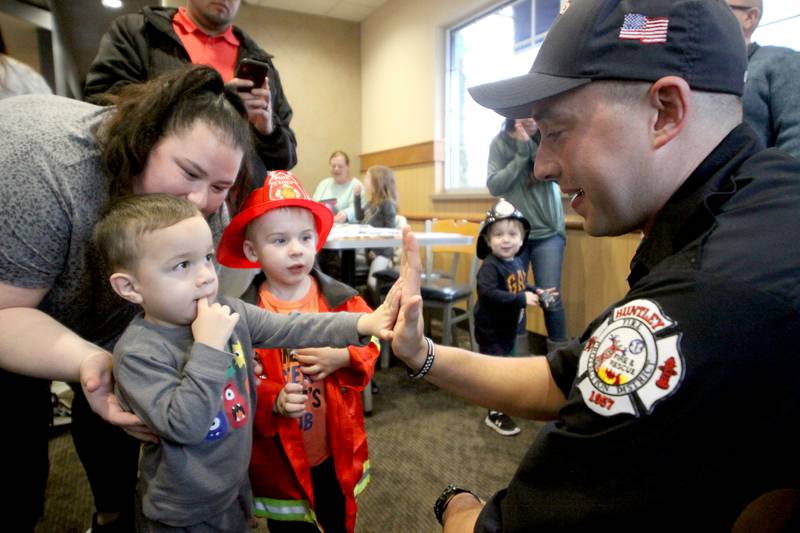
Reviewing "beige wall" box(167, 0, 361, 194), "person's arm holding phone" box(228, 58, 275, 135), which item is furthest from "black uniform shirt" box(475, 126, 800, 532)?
"beige wall" box(167, 0, 361, 194)

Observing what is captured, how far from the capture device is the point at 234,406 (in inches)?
37.4

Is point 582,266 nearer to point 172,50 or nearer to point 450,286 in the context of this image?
point 450,286

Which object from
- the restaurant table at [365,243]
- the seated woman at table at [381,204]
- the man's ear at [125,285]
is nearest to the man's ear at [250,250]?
the man's ear at [125,285]

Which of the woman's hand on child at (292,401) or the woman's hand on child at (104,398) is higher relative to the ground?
the woman's hand on child at (104,398)

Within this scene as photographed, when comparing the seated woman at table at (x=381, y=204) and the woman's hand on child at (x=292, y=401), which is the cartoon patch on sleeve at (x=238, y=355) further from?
the seated woman at table at (x=381, y=204)

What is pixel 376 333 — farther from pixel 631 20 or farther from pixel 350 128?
pixel 350 128

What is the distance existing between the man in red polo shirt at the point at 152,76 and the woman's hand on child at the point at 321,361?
18.8 inches

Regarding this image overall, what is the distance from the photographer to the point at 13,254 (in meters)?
0.91

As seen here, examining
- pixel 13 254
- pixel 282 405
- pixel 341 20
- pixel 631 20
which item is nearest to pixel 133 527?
pixel 282 405

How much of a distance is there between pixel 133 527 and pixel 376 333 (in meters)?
1.05

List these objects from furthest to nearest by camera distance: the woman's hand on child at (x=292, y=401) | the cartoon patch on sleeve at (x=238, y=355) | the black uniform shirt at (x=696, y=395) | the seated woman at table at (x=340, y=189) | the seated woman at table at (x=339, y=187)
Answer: the seated woman at table at (x=339, y=187) → the seated woman at table at (x=340, y=189) → the woman's hand on child at (x=292, y=401) → the cartoon patch on sleeve at (x=238, y=355) → the black uniform shirt at (x=696, y=395)

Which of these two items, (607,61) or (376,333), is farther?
(376,333)

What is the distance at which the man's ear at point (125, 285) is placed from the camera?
0.88 metres

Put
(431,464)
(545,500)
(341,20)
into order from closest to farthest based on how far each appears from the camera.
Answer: (545,500) < (431,464) < (341,20)
